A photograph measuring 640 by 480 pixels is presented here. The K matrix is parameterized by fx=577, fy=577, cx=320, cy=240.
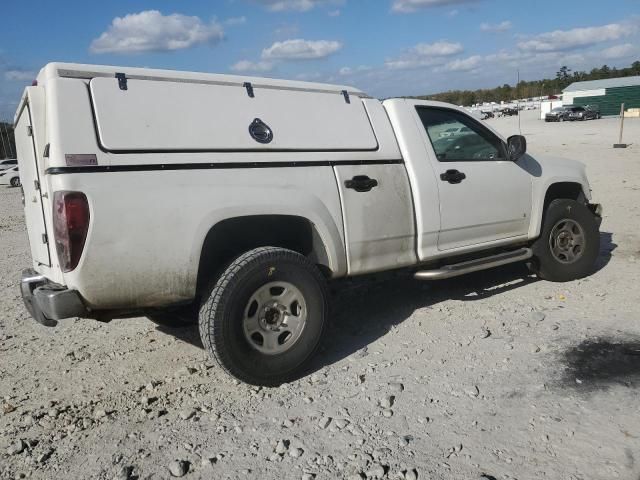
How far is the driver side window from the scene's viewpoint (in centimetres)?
504

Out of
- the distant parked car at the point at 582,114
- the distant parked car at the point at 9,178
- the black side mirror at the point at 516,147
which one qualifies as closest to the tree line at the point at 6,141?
the distant parked car at the point at 9,178

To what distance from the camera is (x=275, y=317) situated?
4.00 m

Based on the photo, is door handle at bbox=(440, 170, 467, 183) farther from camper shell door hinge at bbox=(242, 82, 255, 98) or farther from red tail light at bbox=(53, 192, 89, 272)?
red tail light at bbox=(53, 192, 89, 272)

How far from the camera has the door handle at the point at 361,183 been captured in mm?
4312

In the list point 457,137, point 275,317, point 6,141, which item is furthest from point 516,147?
point 6,141

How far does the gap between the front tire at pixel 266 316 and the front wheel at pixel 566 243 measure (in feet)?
9.24

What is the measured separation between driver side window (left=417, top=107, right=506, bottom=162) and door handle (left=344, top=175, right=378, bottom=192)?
836mm

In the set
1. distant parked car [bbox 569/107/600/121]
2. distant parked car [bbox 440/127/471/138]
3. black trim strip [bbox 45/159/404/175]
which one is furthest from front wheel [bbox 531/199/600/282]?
distant parked car [bbox 569/107/600/121]

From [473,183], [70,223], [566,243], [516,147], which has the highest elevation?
[516,147]

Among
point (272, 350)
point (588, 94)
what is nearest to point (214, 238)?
point (272, 350)

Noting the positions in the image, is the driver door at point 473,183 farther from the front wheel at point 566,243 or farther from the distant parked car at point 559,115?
the distant parked car at point 559,115

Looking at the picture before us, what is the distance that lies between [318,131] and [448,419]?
7.23 ft

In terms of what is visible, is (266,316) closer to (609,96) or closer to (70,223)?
(70,223)

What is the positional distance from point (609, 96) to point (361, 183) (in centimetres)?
6496
